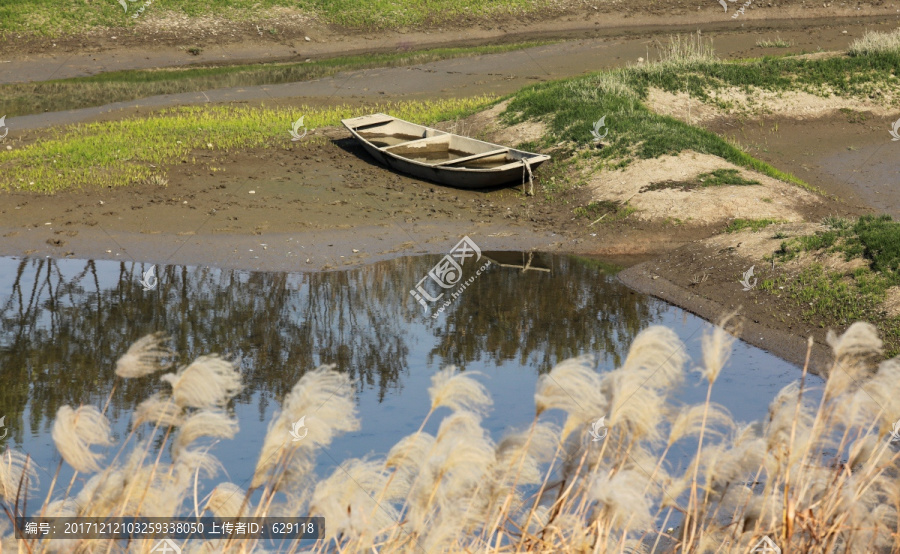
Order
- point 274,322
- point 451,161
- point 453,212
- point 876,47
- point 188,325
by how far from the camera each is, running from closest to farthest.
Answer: point 188,325, point 274,322, point 453,212, point 451,161, point 876,47

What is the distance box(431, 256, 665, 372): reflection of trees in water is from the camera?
975 cm

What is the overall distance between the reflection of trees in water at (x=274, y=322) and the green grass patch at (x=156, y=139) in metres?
3.41

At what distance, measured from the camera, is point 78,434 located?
3176 millimetres

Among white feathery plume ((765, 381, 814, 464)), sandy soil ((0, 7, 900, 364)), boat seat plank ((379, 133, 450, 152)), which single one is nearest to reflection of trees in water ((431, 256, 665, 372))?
sandy soil ((0, 7, 900, 364))

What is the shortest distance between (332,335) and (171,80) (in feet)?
61.8

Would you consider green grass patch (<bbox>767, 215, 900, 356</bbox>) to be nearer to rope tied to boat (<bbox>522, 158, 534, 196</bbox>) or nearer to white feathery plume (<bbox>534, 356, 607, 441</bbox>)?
rope tied to boat (<bbox>522, 158, 534, 196</bbox>)

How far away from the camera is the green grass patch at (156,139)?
599 inches

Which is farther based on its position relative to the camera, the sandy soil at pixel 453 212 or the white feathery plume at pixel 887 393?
the sandy soil at pixel 453 212

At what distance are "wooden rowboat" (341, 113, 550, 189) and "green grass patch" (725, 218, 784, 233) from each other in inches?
139

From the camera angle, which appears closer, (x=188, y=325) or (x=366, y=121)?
(x=188, y=325)

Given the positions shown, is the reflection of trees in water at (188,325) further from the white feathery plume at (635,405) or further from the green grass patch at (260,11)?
the green grass patch at (260,11)

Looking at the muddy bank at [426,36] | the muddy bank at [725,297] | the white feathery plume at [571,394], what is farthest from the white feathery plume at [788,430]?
the muddy bank at [426,36]

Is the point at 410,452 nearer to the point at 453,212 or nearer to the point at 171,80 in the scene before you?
the point at 453,212

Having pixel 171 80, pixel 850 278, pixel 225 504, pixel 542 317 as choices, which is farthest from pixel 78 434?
pixel 171 80
